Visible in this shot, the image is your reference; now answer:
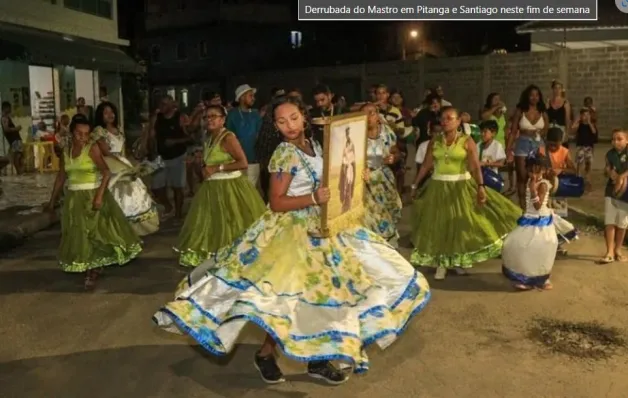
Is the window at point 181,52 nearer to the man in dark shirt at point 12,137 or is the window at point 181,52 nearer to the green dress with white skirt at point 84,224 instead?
the man in dark shirt at point 12,137

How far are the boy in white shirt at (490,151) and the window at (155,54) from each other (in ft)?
154

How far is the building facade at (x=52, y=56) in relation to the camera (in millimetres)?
19734

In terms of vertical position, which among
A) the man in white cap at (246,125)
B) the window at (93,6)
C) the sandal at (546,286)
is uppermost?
the window at (93,6)

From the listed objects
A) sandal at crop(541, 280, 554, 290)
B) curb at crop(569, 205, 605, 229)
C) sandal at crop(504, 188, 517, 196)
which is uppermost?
sandal at crop(504, 188, 517, 196)

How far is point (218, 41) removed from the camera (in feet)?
170

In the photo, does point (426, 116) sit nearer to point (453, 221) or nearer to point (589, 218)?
point (589, 218)

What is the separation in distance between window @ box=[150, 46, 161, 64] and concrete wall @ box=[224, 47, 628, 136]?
2591 cm

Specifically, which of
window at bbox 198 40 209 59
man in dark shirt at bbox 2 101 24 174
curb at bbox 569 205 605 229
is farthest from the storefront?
window at bbox 198 40 209 59

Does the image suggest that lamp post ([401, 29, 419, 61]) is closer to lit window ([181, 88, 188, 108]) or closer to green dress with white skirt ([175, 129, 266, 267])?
lit window ([181, 88, 188, 108])

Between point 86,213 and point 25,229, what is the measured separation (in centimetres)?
391

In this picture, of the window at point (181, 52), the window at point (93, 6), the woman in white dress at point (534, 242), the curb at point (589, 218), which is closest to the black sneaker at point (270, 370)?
the woman in white dress at point (534, 242)

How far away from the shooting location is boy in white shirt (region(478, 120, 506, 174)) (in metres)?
10.2

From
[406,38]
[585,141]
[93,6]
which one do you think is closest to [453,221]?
[585,141]

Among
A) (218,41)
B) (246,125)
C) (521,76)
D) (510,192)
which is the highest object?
(218,41)
